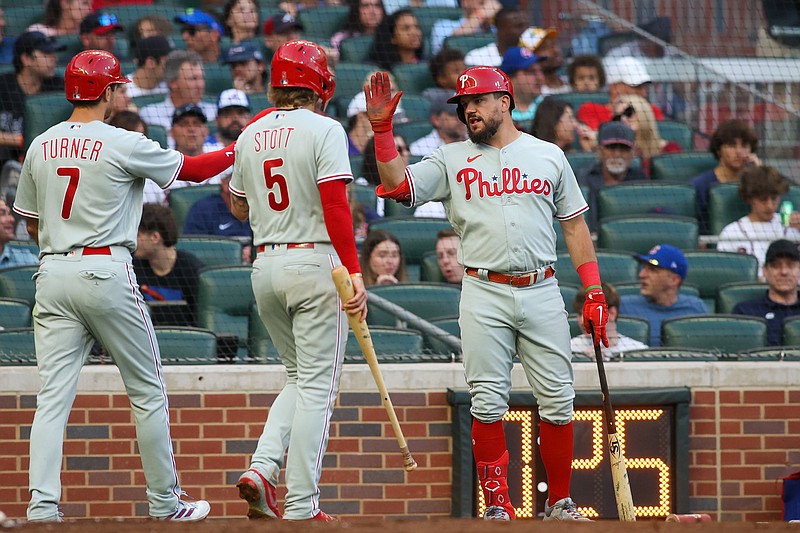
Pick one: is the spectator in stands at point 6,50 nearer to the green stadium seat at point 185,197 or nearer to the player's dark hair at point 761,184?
the green stadium seat at point 185,197

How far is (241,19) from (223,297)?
154 inches

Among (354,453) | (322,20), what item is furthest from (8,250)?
(322,20)

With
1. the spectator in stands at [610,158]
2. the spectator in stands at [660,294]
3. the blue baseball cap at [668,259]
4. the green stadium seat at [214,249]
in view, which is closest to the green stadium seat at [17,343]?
the green stadium seat at [214,249]

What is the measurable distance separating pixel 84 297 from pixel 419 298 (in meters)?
2.47

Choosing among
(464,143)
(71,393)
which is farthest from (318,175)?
(71,393)

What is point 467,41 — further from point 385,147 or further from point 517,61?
point 385,147

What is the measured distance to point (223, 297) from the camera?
6602 mm

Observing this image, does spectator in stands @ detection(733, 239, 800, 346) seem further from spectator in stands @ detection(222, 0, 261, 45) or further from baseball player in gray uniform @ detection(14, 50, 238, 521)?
spectator in stands @ detection(222, 0, 261, 45)

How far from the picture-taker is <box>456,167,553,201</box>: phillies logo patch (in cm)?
480

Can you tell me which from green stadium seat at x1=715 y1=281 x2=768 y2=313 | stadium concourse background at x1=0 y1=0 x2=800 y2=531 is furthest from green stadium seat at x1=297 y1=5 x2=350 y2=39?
green stadium seat at x1=715 y1=281 x2=768 y2=313

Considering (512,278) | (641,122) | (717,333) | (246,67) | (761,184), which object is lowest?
(717,333)

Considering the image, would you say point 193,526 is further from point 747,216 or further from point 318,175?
point 747,216

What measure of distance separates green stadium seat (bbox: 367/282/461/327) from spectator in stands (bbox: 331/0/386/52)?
390 cm

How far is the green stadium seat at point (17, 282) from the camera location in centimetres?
669
